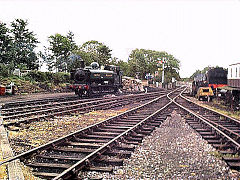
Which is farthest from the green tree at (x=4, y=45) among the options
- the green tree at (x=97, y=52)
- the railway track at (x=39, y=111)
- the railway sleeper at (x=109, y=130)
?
the railway sleeper at (x=109, y=130)

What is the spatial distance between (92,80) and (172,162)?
16.8m

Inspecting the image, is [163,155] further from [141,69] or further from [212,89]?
[141,69]

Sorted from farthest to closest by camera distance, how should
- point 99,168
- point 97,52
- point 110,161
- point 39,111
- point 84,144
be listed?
point 97,52 → point 39,111 → point 84,144 → point 110,161 → point 99,168

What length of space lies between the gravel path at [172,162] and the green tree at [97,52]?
45.7 meters

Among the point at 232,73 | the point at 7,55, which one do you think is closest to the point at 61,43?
the point at 7,55

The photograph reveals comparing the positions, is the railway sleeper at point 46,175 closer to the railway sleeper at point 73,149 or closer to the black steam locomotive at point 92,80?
the railway sleeper at point 73,149

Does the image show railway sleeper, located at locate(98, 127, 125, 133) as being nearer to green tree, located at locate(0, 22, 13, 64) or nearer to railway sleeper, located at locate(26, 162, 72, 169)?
railway sleeper, located at locate(26, 162, 72, 169)

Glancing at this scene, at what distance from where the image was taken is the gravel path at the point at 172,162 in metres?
4.11

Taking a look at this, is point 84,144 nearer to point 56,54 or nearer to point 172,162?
point 172,162

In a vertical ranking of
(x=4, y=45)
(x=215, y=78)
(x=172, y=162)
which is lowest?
(x=172, y=162)

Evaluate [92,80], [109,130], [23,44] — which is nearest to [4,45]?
[23,44]

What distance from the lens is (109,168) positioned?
165 inches

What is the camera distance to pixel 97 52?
62688 millimetres

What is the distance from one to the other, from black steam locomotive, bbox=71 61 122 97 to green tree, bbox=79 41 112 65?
27063 millimetres
